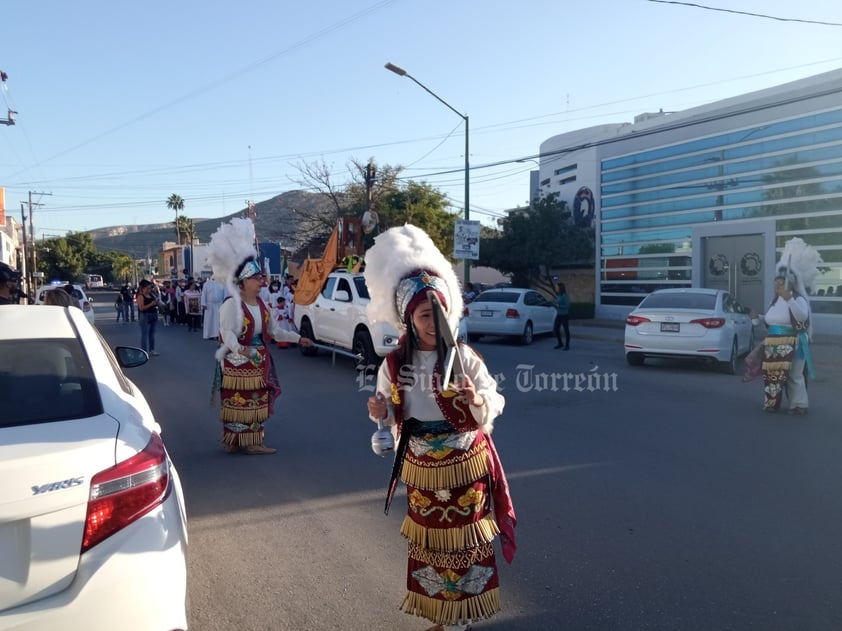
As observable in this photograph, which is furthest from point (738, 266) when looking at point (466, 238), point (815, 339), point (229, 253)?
point (229, 253)

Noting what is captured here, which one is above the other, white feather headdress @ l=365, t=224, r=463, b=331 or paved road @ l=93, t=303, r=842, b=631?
white feather headdress @ l=365, t=224, r=463, b=331

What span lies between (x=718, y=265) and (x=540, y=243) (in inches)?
387

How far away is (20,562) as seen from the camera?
7.47ft

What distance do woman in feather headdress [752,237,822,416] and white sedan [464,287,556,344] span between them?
30.3 feet

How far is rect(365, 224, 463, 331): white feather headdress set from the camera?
302cm

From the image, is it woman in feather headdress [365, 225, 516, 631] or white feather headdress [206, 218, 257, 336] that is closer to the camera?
woman in feather headdress [365, 225, 516, 631]

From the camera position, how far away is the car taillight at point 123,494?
2410 mm

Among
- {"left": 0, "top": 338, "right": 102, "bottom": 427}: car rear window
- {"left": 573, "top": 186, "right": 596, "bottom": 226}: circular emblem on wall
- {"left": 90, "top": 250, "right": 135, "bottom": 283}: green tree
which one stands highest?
{"left": 573, "top": 186, "right": 596, "bottom": 226}: circular emblem on wall

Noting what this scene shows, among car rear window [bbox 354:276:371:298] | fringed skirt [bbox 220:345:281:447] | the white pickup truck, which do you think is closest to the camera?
fringed skirt [bbox 220:345:281:447]

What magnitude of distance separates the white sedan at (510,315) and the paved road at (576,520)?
27.4 ft

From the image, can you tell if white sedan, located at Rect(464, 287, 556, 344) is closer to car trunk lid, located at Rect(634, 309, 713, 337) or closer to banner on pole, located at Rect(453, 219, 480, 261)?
banner on pole, located at Rect(453, 219, 480, 261)

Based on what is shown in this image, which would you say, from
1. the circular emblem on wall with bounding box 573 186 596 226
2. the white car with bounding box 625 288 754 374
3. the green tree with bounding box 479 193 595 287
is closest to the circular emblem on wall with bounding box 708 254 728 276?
the green tree with bounding box 479 193 595 287

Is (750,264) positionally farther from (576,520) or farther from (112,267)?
(112,267)

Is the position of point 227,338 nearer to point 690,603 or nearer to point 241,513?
point 241,513
